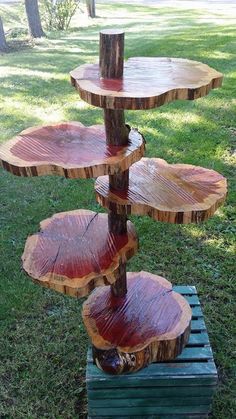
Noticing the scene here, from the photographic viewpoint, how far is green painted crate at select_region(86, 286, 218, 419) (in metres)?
2.13

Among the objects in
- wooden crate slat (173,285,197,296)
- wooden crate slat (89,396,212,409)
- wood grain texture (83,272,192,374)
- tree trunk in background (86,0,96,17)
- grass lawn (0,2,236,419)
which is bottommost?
tree trunk in background (86,0,96,17)

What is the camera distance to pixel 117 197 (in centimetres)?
198

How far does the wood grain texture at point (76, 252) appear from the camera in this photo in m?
1.95

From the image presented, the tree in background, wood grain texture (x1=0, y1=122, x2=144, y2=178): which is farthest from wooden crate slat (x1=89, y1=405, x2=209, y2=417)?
the tree in background

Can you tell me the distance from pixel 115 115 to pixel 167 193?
0.40m

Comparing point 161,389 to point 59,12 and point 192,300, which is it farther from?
point 59,12

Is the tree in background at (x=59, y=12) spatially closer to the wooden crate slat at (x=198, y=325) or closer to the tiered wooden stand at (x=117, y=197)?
the tiered wooden stand at (x=117, y=197)

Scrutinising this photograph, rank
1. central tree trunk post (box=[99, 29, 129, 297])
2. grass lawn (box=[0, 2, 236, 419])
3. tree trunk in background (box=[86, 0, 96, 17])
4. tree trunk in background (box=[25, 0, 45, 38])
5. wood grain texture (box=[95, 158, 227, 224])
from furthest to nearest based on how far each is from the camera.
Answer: tree trunk in background (box=[86, 0, 96, 17]), tree trunk in background (box=[25, 0, 45, 38]), grass lawn (box=[0, 2, 236, 419]), wood grain texture (box=[95, 158, 227, 224]), central tree trunk post (box=[99, 29, 129, 297])

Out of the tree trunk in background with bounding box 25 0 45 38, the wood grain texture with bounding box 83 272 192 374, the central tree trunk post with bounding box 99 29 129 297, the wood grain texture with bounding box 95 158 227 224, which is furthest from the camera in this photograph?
the tree trunk in background with bounding box 25 0 45 38

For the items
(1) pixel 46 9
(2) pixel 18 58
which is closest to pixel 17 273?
(2) pixel 18 58

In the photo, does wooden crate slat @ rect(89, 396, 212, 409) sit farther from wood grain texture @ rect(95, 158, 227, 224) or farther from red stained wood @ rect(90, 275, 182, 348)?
wood grain texture @ rect(95, 158, 227, 224)

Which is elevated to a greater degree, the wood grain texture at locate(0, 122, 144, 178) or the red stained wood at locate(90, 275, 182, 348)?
the wood grain texture at locate(0, 122, 144, 178)

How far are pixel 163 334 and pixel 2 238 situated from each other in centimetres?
184

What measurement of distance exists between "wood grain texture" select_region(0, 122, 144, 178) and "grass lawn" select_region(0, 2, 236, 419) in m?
1.32
